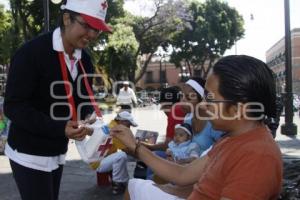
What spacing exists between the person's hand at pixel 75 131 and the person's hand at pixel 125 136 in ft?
0.53

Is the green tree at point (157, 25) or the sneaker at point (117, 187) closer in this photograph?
the sneaker at point (117, 187)

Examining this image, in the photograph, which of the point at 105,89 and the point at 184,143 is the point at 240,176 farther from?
the point at 105,89

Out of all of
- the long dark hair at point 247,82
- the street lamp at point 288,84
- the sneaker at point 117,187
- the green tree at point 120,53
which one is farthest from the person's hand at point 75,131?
the green tree at point 120,53

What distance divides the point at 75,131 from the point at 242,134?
100 cm

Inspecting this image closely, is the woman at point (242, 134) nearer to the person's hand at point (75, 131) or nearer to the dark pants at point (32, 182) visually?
the person's hand at point (75, 131)

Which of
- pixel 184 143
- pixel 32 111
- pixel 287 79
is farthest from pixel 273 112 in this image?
pixel 287 79

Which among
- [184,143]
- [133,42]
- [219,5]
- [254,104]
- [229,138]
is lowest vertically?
[184,143]

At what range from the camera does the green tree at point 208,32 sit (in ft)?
166

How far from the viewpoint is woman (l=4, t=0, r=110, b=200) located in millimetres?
2682

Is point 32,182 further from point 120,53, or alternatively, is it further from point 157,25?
point 157,25

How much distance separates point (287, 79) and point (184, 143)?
903cm

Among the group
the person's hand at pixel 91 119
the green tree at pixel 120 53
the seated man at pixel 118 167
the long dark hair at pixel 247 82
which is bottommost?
the seated man at pixel 118 167

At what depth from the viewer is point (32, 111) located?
267cm

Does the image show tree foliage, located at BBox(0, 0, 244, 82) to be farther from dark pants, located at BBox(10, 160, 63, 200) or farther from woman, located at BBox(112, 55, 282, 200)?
woman, located at BBox(112, 55, 282, 200)
